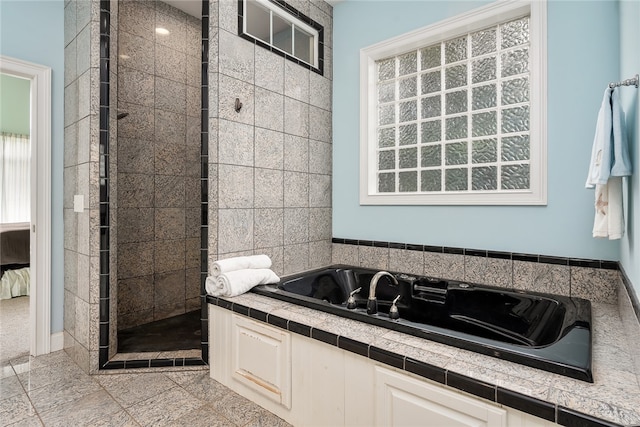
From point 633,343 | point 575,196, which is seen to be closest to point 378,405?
point 633,343

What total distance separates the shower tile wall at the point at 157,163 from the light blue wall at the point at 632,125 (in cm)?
307

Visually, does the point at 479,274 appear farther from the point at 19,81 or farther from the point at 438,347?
the point at 19,81

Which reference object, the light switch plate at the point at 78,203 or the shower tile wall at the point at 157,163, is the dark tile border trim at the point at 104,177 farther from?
the shower tile wall at the point at 157,163

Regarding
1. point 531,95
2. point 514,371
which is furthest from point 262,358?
point 531,95

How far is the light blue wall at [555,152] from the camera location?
191 cm

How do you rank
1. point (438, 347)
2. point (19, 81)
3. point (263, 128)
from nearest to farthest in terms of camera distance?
point (438, 347) < point (263, 128) < point (19, 81)

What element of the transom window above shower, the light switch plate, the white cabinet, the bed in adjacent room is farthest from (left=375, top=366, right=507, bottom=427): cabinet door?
the bed in adjacent room

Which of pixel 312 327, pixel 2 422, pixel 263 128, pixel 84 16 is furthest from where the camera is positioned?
pixel 263 128

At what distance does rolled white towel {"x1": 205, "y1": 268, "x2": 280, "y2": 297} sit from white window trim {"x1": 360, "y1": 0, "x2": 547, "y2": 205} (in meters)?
1.16

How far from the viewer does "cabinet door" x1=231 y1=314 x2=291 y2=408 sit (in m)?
1.69

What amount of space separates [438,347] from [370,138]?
193 cm

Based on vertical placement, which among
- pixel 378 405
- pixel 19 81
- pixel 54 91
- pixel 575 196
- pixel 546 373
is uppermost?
pixel 19 81

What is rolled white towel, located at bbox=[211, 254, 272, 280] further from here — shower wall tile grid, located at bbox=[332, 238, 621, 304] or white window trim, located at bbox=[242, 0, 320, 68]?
white window trim, located at bbox=[242, 0, 320, 68]

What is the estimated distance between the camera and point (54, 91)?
2.47m
